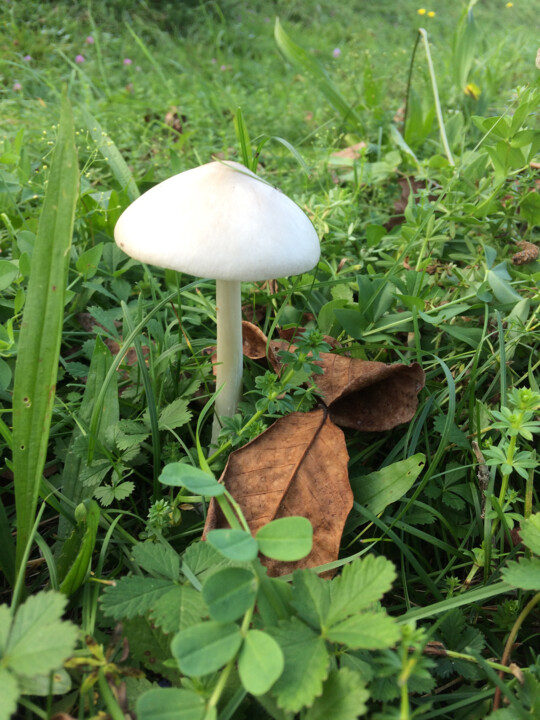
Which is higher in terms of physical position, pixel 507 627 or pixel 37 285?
pixel 37 285

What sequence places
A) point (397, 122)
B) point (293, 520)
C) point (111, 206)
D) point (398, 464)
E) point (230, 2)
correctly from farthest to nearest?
point (230, 2)
point (397, 122)
point (111, 206)
point (398, 464)
point (293, 520)

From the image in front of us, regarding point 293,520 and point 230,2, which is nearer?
point 293,520

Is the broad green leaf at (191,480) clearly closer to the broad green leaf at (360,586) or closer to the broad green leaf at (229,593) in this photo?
the broad green leaf at (229,593)

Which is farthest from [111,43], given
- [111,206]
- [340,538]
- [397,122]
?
[340,538]

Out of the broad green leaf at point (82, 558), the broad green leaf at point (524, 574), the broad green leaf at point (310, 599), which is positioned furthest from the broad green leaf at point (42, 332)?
the broad green leaf at point (524, 574)

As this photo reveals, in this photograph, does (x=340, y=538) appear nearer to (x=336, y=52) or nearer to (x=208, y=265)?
(x=208, y=265)

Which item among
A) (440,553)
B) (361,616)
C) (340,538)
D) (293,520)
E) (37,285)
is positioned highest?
(37,285)

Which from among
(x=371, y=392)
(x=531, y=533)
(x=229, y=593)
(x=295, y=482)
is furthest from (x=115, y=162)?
(x=531, y=533)

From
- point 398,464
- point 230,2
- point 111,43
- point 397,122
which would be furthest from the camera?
point 230,2
